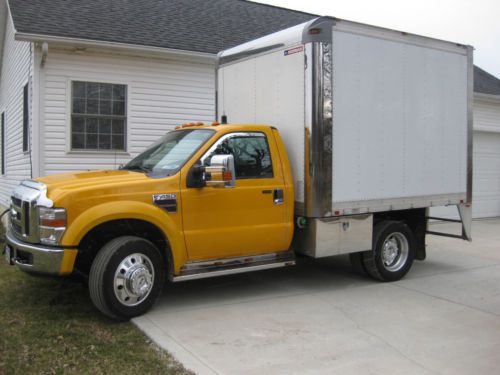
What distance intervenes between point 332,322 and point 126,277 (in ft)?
7.16

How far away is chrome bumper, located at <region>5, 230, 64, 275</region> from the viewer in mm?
5211

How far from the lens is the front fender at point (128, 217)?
17.2 ft

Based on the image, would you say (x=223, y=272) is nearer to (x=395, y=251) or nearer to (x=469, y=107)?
(x=395, y=251)

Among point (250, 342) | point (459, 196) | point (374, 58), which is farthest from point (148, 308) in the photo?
point (459, 196)

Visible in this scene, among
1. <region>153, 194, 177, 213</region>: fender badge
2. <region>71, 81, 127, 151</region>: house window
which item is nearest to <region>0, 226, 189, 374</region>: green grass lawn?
<region>153, 194, 177, 213</region>: fender badge

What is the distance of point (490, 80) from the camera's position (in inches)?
685

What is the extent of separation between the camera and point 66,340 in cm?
491

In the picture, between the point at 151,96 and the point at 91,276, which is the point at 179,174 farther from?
the point at 151,96

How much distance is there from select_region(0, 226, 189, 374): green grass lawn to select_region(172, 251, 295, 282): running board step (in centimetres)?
89

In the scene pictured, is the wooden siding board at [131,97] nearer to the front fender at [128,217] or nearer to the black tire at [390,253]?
the front fender at [128,217]

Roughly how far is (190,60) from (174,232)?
21.2ft

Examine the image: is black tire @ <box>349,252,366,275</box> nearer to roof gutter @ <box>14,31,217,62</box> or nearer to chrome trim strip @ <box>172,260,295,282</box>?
chrome trim strip @ <box>172,260,295,282</box>

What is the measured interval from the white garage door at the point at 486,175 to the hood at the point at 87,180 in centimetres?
1210

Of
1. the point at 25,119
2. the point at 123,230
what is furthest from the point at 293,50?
the point at 25,119
